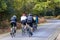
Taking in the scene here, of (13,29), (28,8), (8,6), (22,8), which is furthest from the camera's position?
(28,8)

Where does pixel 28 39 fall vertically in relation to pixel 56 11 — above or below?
above

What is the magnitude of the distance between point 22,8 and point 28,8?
340 cm

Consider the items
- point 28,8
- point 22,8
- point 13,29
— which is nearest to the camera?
point 13,29

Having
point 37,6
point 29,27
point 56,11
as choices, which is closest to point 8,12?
point 29,27

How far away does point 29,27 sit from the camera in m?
20.9

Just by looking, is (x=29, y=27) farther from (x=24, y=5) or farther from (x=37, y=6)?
(x=37, y=6)

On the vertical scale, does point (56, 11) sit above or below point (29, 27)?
below

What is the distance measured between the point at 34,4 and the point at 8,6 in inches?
747

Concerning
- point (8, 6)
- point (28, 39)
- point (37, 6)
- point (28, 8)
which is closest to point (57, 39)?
point (28, 39)

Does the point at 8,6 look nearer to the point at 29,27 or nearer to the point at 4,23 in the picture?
the point at 4,23

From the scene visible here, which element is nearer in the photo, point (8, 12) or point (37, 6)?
point (8, 12)

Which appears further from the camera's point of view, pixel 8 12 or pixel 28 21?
pixel 8 12

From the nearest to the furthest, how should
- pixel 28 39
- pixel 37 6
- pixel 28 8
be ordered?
pixel 28 39
pixel 28 8
pixel 37 6

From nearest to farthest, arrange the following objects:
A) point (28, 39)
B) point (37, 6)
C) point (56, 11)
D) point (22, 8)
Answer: point (28, 39) < point (22, 8) < point (37, 6) < point (56, 11)
